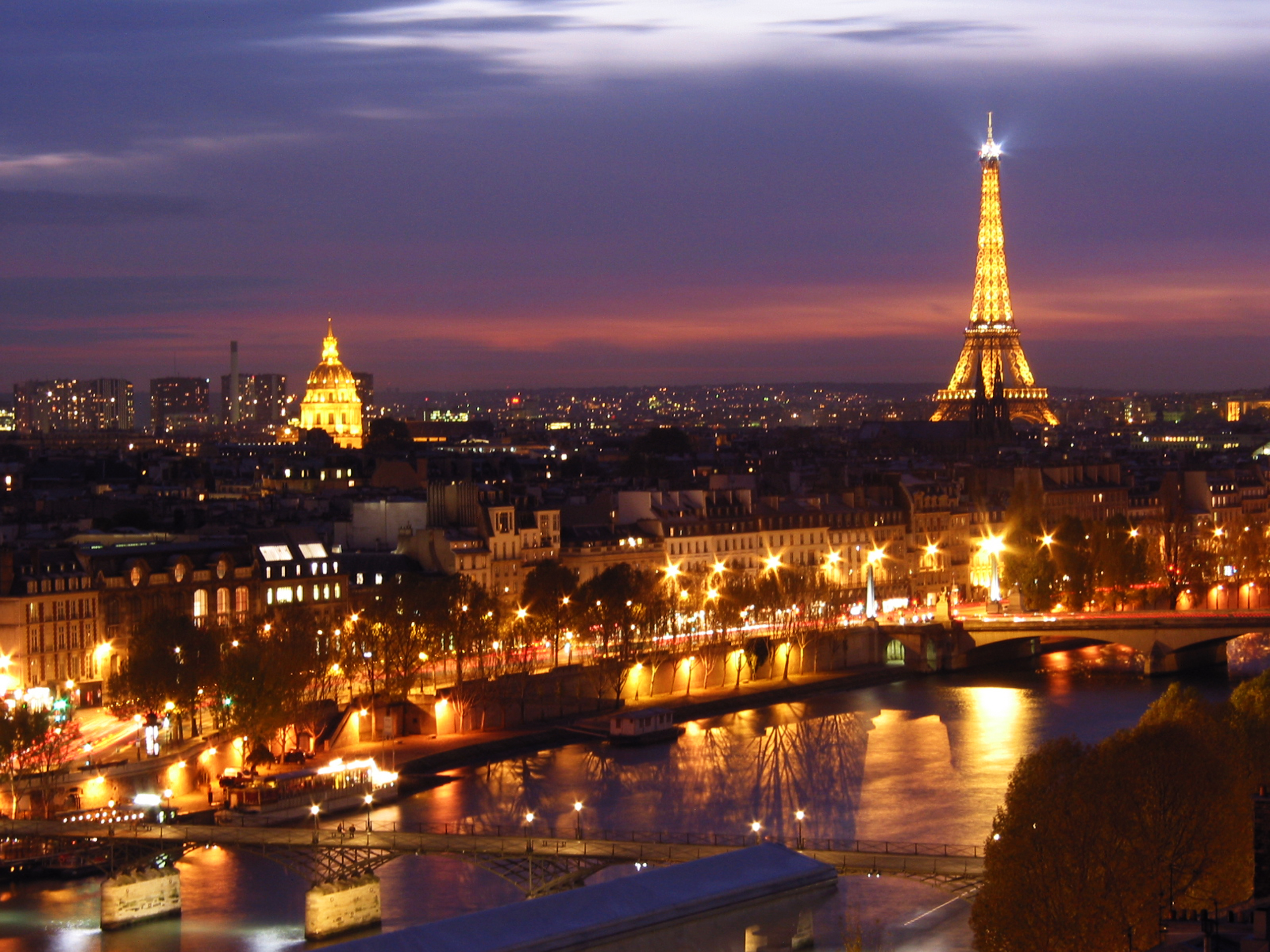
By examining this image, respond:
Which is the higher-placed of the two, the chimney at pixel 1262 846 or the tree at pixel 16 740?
the tree at pixel 16 740

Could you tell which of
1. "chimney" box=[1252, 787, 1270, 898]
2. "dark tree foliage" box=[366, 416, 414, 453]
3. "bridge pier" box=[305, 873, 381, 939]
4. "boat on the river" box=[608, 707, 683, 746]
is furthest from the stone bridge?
"dark tree foliage" box=[366, 416, 414, 453]

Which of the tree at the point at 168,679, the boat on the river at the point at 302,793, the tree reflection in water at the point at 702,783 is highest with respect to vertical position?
the tree at the point at 168,679

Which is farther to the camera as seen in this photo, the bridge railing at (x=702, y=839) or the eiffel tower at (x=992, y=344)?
the eiffel tower at (x=992, y=344)

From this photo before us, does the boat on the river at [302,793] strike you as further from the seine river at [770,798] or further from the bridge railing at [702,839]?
the bridge railing at [702,839]

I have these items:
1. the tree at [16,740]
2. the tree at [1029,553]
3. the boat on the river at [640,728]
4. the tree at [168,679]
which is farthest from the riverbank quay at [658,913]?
the tree at [1029,553]

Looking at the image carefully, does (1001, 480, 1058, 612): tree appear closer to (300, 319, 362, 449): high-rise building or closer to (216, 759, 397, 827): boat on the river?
(216, 759, 397, 827): boat on the river

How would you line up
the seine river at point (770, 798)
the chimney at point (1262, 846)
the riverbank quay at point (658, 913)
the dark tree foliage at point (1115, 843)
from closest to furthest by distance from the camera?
the riverbank quay at point (658, 913) < the chimney at point (1262, 846) < the dark tree foliage at point (1115, 843) < the seine river at point (770, 798)
